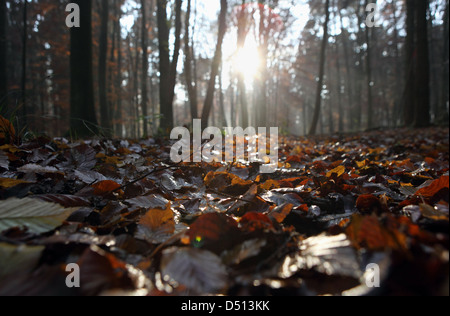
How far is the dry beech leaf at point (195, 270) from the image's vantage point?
1.88ft

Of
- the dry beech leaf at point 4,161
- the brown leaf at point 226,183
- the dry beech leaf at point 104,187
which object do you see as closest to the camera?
the dry beech leaf at point 104,187

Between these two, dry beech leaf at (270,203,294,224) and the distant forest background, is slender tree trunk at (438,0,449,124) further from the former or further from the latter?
dry beech leaf at (270,203,294,224)

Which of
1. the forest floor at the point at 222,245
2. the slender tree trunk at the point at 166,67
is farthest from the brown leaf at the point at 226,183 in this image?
the slender tree trunk at the point at 166,67

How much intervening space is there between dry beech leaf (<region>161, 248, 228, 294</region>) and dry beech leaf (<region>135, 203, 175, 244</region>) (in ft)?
0.51

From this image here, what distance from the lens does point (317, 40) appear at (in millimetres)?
24156

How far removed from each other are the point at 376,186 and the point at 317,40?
2655cm

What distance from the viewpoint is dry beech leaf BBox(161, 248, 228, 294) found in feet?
1.88

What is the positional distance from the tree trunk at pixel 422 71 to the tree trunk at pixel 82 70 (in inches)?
353

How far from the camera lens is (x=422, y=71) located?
803 cm

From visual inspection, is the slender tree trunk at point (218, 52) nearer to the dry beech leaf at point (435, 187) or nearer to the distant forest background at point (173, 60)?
the distant forest background at point (173, 60)

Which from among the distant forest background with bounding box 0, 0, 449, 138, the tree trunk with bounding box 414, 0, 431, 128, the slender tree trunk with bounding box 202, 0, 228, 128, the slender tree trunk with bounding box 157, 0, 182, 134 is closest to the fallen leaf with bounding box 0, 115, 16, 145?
the distant forest background with bounding box 0, 0, 449, 138
